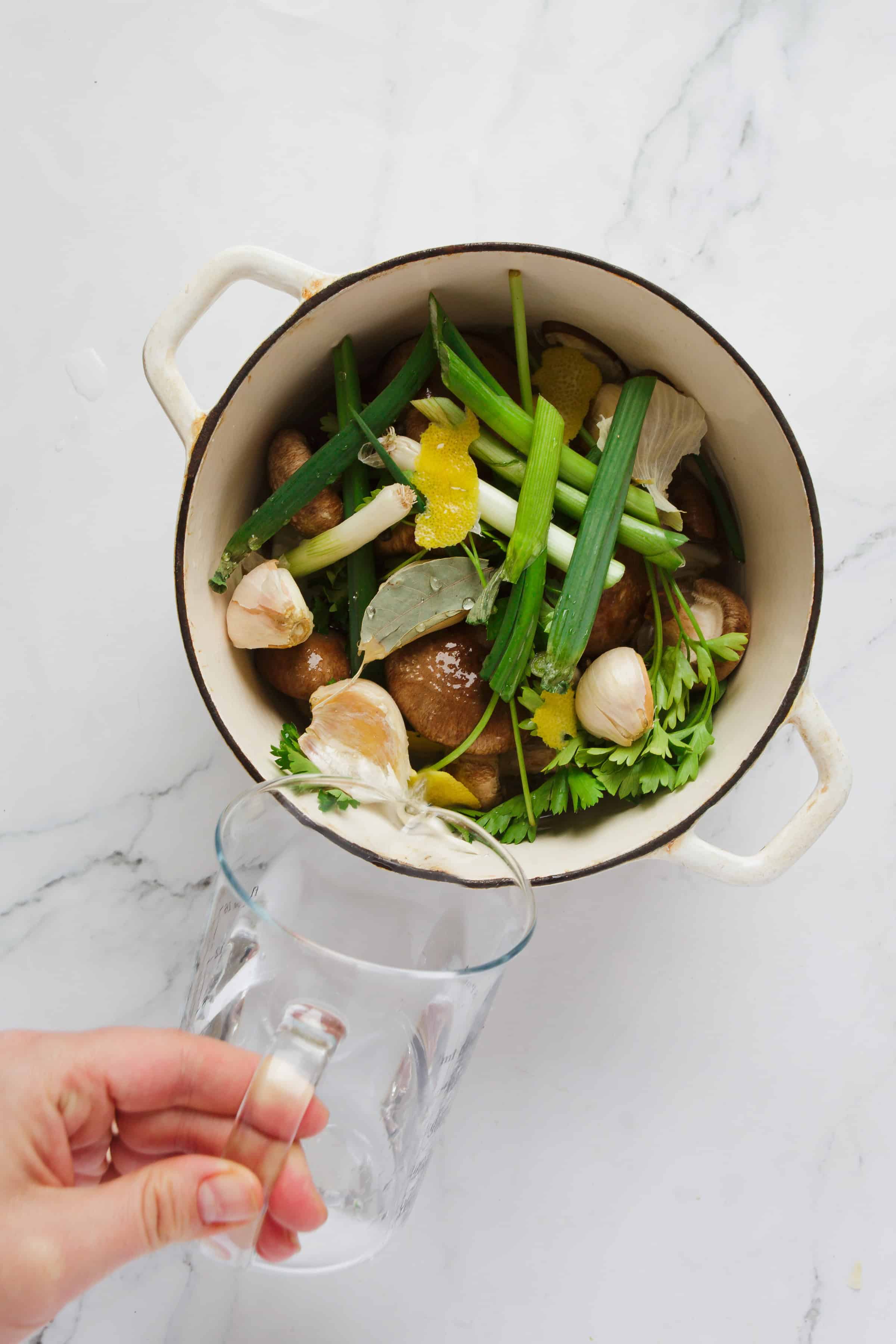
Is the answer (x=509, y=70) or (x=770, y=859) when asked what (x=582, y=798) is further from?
(x=509, y=70)

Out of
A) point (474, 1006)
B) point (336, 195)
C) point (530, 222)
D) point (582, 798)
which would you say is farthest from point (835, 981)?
point (336, 195)

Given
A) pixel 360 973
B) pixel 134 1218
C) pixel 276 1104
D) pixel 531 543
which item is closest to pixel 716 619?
pixel 531 543

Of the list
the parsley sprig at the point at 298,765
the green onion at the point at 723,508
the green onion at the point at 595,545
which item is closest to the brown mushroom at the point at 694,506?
the green onion at the point at 723,508

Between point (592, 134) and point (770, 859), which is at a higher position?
point (592, 134)

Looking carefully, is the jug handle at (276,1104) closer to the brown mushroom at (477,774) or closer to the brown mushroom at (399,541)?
the brown mushroom at (477,774)

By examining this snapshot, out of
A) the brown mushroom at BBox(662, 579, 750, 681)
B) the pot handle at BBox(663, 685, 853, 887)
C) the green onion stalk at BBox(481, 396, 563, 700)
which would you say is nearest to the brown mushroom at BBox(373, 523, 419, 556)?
the green onion stalk at BBox(481, 396, 563, 700)

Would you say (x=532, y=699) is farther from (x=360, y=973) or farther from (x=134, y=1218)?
(x=134, y=1218)
